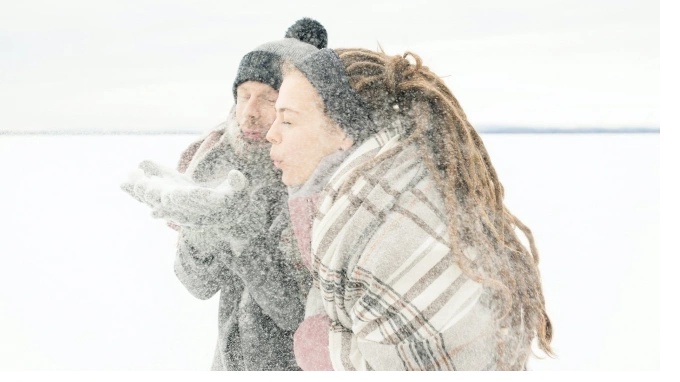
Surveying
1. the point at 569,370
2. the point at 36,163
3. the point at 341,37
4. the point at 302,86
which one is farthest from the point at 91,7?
the point at 569,370

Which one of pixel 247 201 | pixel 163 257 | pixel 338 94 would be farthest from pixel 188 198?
pixel 163 257

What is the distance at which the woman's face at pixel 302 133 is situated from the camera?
2.57 ft

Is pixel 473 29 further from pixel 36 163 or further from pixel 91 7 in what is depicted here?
pixel 36 163

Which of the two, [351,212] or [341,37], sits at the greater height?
[341,37]

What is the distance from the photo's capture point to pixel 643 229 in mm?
1305

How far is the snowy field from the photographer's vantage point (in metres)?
1.22

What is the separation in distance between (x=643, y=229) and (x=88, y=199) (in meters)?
1.41

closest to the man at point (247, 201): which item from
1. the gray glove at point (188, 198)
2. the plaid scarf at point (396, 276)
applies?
the gray glove at point (188, 198)

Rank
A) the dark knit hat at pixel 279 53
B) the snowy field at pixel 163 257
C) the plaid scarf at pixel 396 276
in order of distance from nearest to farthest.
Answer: the plaid scarf at pixel 396 276
the dark knit hat at pixel 279 53
the snowy field at pixel 163 257

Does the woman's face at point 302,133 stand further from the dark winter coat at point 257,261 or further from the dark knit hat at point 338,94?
the dark winter coat at point 257,261

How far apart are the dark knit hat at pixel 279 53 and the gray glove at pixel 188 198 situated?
0.54 feet

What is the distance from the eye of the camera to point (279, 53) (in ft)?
2.74

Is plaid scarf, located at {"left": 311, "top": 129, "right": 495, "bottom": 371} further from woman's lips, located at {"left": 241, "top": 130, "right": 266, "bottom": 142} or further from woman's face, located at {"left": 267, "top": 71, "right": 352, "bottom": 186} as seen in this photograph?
woman's lips, located at {"left": 241, "top": 130, "right": 266, "bottom": 142}

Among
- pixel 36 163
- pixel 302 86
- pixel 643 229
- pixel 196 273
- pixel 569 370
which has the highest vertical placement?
pixel 302 86
